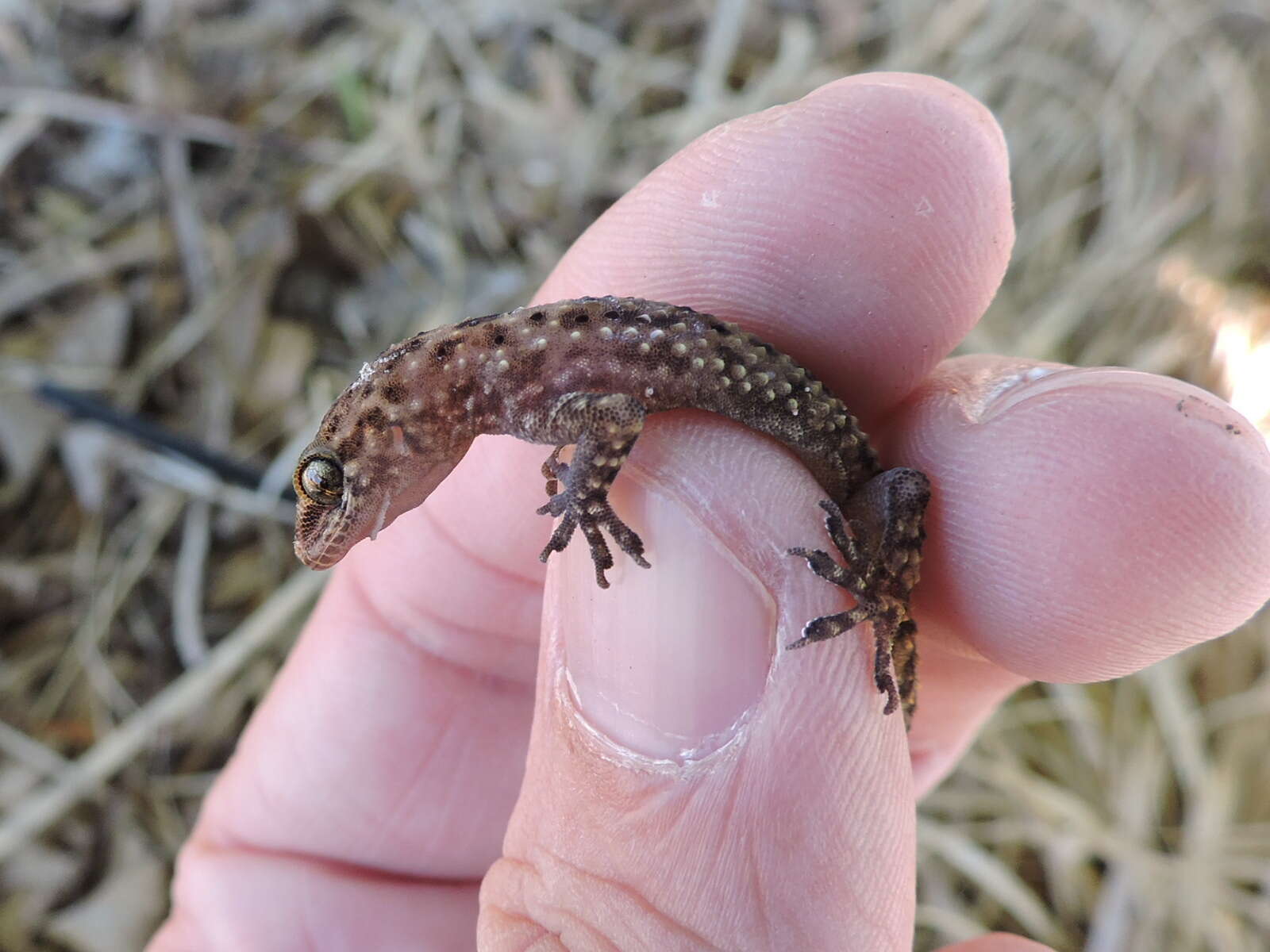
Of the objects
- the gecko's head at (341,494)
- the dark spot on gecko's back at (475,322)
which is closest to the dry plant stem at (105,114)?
Result: the dark spot on gecko's back at (475,322)

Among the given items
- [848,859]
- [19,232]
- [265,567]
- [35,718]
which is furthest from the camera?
[19,232]

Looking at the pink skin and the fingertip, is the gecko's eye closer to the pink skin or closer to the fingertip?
the pink skin

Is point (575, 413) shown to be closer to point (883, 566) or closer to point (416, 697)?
point (883, 566)

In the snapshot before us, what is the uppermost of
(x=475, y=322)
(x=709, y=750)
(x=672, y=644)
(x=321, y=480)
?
(x=475, y=322)

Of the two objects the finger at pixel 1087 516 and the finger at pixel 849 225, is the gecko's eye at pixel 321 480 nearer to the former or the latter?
the finger at pixel 849 225

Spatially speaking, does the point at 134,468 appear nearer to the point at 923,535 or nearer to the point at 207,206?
the point at 207,206

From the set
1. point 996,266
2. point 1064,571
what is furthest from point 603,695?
point 996,266

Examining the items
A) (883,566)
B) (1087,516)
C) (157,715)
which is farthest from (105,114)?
(1087,516)
